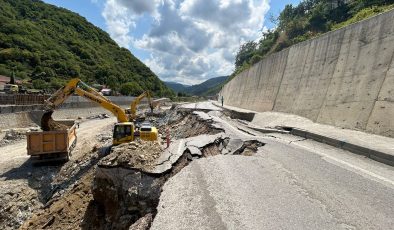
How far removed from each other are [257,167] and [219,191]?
2.32 m

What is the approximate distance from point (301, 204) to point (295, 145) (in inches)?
264

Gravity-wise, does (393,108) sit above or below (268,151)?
above

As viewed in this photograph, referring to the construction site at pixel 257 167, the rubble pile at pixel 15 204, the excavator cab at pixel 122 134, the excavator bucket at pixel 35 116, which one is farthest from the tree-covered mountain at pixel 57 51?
the rubble pile at pixel 15 204

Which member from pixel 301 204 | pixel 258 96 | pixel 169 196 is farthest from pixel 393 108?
pixel 258 96

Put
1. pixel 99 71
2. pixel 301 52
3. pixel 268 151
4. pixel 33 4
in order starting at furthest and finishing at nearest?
pixel 33 4 < pixel 99 71 < pixel 301 52 < pixel 268 151

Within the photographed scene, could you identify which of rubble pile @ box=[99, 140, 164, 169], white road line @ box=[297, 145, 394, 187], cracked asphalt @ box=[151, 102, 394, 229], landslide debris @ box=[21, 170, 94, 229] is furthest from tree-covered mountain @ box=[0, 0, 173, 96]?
cracked asphalt @ box=[151, 102, 394, 229]

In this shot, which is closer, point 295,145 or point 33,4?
point 295,145

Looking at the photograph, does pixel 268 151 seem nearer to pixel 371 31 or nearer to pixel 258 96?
pixel 371 31

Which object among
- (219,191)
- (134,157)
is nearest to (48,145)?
(134,157)

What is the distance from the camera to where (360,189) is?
6816 mm

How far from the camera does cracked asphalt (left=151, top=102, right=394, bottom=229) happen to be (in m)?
5.35

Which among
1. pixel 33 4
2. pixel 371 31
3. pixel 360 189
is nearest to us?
pixel 360 189

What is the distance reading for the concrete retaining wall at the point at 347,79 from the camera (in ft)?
41.7

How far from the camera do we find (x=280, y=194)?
656 centimetres
